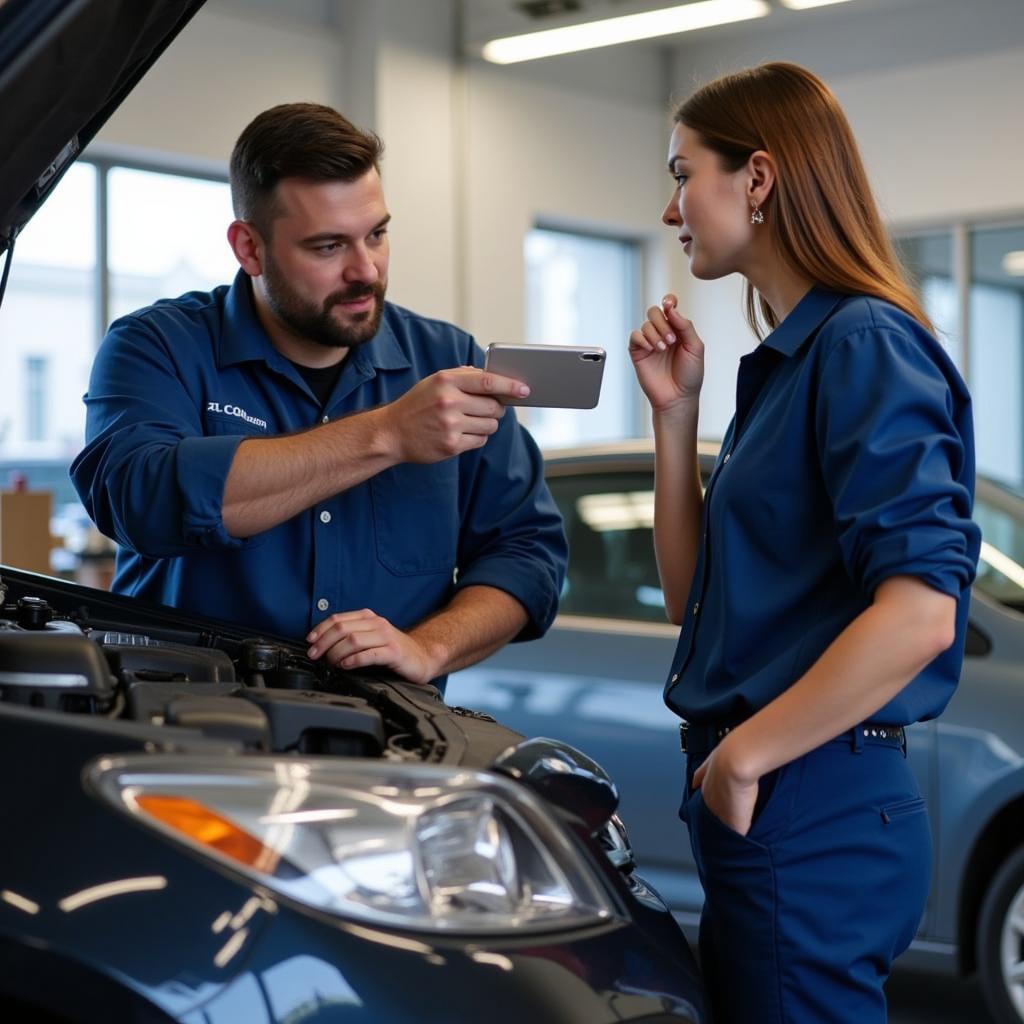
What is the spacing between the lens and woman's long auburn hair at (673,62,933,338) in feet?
5.35

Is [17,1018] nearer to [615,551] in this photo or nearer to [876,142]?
[615,551]

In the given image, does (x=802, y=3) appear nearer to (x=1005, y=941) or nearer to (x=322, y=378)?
(x=1005, y=941)

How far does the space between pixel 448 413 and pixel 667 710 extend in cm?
171

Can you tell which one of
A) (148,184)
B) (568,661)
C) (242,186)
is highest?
(148,184)

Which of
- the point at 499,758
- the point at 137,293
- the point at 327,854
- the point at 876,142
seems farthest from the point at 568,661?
the point at 876,142

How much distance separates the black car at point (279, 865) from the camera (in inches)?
44.6

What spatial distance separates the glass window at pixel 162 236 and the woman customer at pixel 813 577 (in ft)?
20.0

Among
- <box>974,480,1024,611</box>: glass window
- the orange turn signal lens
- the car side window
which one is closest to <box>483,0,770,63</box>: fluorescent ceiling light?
the car side window

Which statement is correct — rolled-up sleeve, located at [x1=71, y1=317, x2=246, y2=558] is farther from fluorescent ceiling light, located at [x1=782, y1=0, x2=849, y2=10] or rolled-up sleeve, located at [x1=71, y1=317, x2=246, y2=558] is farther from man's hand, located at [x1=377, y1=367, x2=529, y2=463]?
fluorescent ceiling light, located at [x1=782, y1=0, x2=849, y2=10]

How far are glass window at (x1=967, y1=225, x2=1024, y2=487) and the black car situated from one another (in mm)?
7898

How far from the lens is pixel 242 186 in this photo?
2148 millimetres

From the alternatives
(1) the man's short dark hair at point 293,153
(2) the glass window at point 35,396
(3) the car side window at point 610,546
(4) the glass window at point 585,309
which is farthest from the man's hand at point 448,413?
(4) the glass window at point 585,309

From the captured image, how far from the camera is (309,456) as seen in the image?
1.92 meters

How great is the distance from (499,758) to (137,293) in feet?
21.9
